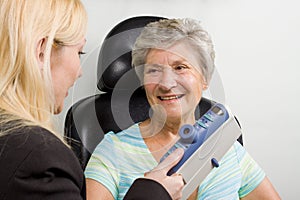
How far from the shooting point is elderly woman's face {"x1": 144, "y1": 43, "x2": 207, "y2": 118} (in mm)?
1283

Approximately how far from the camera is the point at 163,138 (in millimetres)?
1319

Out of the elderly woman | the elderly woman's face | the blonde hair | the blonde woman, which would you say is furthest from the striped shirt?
the blonde hair

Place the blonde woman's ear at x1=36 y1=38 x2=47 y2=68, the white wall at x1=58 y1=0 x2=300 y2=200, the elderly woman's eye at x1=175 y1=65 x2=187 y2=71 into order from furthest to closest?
1. the white wall at x1=58 y1=0 x2=300 y2=200
2. the elderly woman's eye at x1=175 y1=65 x2=187 y2=71
3. the blonde woman's ear at x1=36 y1=38 x2=47 y2=68

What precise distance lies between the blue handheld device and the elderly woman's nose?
13cm

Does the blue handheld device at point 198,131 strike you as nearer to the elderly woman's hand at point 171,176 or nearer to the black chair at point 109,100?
the elderly woman's hand at point 171,176

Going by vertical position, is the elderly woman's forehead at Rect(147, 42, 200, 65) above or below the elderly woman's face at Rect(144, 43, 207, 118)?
above

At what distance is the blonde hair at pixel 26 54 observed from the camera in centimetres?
90

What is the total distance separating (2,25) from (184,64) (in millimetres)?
526

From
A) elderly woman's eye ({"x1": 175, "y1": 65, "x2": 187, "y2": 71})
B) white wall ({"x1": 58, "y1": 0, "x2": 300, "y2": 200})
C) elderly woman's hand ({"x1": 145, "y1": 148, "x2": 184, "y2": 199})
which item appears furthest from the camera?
white wall ({"x1": 58, "y1": 0, "x2": 300, "y2": 200})

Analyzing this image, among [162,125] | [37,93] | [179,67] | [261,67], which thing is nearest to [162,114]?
[162,125]

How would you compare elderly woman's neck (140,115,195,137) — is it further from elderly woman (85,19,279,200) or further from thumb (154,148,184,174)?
thumb (154,148,184,174)

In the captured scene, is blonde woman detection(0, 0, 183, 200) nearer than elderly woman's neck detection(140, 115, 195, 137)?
Yes

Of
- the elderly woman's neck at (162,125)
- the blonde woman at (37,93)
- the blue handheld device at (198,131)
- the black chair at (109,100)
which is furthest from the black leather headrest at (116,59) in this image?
the blonde woman at (37,93)

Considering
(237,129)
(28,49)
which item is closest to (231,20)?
(237,129)
